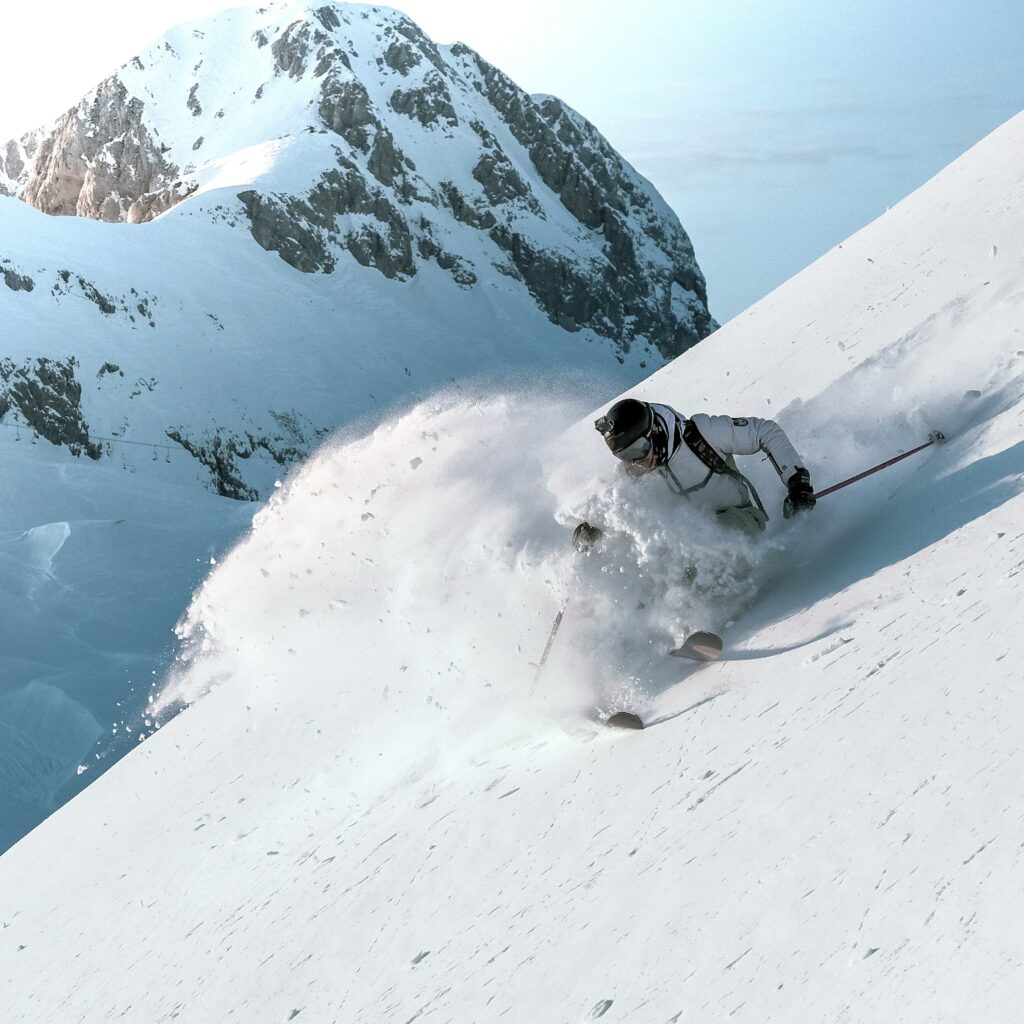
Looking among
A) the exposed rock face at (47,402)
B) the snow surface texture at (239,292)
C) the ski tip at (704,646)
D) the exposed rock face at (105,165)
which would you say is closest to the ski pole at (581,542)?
the ski tip at (704,646)

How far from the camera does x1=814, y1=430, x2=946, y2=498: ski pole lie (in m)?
5.76

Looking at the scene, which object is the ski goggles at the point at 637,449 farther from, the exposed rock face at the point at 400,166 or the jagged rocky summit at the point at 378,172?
the exposed rock face at the point at 400,166

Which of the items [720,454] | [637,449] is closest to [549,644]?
[637,449]

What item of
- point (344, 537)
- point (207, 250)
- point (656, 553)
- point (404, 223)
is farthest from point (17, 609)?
point (404, 223)

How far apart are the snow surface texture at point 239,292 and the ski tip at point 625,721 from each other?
997 centimetres

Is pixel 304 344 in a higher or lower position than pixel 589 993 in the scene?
higher

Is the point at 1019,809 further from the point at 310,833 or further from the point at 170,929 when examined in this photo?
the point at 170,929

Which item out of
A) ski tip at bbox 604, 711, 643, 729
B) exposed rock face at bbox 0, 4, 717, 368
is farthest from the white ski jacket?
exposed rock face at bbox 0, 4, 717, 368

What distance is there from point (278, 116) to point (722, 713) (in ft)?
454

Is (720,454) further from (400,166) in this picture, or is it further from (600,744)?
(400,166)

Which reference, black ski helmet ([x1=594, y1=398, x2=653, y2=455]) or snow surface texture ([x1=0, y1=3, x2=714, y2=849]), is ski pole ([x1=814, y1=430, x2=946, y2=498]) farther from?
snow surface texture ([x1=0, y1=3, x2=714, y2=849])

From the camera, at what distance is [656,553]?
5480 millimetres

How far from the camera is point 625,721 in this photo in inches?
197

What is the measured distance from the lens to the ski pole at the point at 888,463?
18.9 ft
